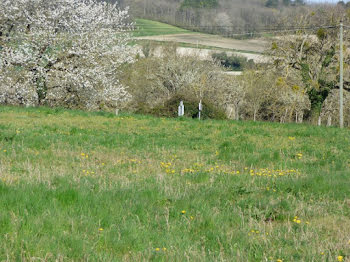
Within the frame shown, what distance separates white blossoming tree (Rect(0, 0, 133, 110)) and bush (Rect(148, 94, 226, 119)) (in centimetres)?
322

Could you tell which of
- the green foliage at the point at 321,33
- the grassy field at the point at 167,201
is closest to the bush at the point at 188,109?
the green foliage at the point at 321,33

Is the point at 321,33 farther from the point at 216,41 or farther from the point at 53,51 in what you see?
the point at 216,41

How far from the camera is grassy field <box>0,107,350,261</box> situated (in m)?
4.64

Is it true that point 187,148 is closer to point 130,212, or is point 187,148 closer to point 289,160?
point 289,160

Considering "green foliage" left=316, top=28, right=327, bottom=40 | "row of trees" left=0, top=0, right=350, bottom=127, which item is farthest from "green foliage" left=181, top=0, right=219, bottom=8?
"green foliage" left=316, top=28, right=327, bottom=40

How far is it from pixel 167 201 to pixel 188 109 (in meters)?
22.4

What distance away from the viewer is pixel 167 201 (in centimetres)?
648

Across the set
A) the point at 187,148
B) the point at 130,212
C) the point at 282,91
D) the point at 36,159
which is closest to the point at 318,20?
the point at 282,91

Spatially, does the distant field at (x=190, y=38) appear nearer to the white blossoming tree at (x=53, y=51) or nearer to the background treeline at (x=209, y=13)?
the background treeline at (x=209, y=13)

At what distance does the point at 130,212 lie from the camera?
571cm

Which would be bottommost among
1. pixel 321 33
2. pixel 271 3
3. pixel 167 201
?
pixel 167 201

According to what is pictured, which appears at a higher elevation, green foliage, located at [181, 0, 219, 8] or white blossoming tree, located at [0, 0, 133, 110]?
green foliage, located at [181, 0, 219, 8]

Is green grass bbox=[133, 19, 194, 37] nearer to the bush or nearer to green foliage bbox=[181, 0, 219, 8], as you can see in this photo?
green foliage bbox=[181, 0, 219, 8]

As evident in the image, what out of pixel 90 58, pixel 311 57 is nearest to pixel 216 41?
pixel 311 57
